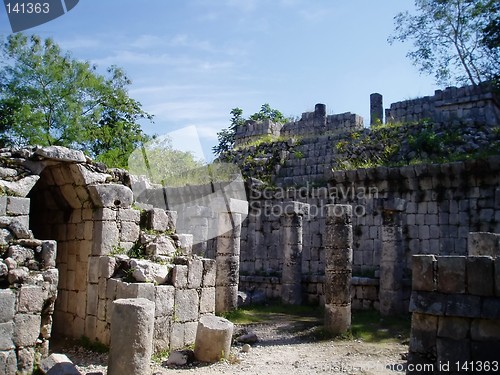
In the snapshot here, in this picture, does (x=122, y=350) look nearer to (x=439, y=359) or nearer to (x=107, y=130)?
(x=439, y=359)

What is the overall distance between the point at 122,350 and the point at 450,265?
177 inches

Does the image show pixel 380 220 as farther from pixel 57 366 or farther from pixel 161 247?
pixel 57 366

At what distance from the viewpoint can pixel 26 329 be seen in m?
7.08

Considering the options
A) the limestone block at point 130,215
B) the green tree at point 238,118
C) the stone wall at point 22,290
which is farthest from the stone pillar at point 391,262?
the green tree at point 238,118

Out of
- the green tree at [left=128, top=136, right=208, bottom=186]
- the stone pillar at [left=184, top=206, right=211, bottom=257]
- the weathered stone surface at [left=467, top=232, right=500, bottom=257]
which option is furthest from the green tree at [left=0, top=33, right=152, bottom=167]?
the weathered stone surface at [left=467, top=232, right=500, bottom=257]

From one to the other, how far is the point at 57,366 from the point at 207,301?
3697 mm

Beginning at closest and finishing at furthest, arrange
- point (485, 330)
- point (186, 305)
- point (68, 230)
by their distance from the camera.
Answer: point (485, 330), point (186, 305), point (68, 230)

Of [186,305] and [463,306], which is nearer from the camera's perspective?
[463,306]

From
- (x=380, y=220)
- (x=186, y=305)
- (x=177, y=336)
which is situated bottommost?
(x=177, y=336)

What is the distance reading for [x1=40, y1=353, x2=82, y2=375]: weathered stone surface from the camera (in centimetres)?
646

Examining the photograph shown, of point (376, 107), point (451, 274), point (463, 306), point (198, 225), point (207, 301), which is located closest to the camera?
point (463, 306)

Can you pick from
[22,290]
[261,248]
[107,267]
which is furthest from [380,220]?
[22,290]

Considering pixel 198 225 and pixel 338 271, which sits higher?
pixel 198 225

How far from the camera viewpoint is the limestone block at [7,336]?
6781mm
